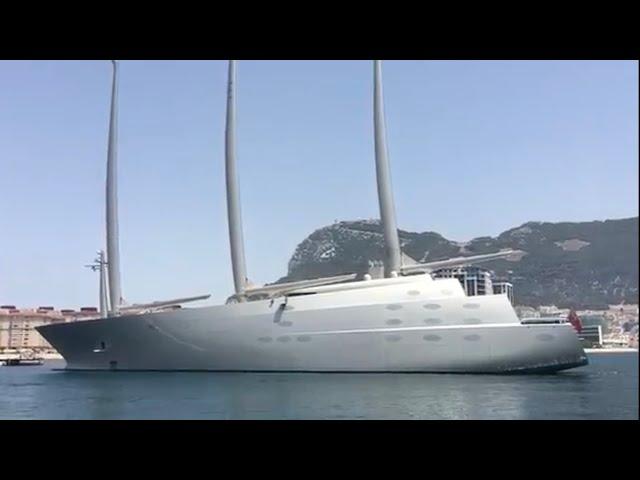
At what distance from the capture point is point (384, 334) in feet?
72.1

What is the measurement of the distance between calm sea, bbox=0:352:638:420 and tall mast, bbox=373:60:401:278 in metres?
5.08

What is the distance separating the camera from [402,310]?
71.3ft

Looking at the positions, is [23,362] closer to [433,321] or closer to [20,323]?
[20,323]

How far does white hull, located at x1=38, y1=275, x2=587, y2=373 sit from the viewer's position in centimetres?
2156

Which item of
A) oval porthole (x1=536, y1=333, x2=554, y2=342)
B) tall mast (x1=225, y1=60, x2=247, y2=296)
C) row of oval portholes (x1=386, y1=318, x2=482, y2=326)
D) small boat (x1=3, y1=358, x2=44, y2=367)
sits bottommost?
small boat (x1=3, y1=358, x2=44, y2=367)

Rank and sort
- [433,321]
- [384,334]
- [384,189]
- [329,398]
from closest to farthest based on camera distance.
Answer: [329,398] → [433,321] → [384,334] → [384,189]

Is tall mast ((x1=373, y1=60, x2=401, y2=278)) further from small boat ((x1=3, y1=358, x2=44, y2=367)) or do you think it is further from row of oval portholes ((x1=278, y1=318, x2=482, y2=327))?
small boat ((x1=3, y1=358, x2=44, y2=367))

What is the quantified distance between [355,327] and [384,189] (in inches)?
229

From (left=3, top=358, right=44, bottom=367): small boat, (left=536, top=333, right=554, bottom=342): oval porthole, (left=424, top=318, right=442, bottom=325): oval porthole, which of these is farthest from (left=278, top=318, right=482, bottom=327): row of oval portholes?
(left=3, top=358, right=44, bottom=367): small boat

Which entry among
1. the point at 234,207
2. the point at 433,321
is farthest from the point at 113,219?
the point at 433,321

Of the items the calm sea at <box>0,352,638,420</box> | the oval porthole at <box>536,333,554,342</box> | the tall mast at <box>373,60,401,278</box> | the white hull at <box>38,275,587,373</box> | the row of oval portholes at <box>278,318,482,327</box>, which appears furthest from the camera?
the tall mast at <box>373,60,401,278</box>
